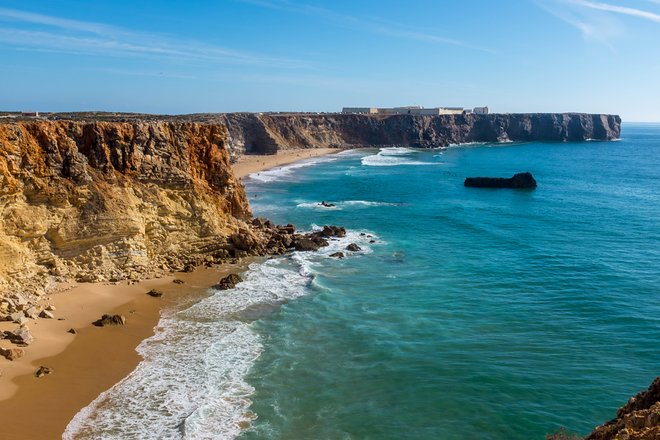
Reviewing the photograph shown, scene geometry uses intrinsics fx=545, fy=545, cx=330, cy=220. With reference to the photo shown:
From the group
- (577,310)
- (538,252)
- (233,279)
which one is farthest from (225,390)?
(538,252)

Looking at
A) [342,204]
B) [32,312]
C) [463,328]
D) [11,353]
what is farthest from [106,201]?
[342,204]

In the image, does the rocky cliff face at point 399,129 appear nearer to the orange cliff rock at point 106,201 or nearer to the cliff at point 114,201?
the cliff at point 114,201

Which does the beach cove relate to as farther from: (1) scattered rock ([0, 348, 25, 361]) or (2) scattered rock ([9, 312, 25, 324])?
(2) scattered rock ([9, 312, 25, 324])

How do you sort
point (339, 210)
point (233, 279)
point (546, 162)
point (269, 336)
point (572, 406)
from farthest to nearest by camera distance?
point (546, 162)
point (339, 210)
point (233, 279)
point (269, 336)
point (572, 406)

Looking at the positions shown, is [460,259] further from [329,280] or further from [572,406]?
[572,406]

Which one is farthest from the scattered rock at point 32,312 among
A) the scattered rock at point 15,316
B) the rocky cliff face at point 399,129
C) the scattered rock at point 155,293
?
the rocky cliff face at point 399,129
